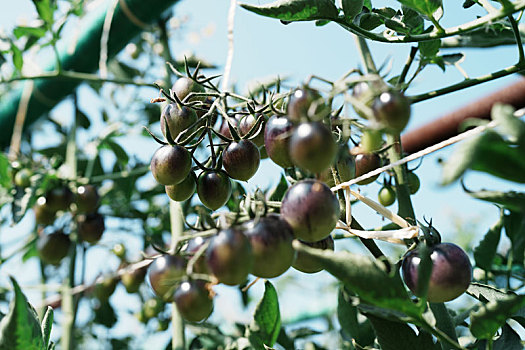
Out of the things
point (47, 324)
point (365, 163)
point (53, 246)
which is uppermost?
point (365, 163)

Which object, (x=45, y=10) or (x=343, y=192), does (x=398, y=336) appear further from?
(x=45, y=10)

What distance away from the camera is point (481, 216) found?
2998mm

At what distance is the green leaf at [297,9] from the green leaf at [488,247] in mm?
382

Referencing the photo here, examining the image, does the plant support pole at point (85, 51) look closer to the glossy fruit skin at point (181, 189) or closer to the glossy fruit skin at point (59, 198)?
the glossy fruit skin at point (59, 198)

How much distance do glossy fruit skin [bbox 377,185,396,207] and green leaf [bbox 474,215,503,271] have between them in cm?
13

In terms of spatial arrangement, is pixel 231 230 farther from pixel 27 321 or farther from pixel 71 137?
pixel 71 137

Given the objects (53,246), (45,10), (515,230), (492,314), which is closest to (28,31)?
(45,10)

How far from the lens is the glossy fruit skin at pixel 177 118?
1.63ft

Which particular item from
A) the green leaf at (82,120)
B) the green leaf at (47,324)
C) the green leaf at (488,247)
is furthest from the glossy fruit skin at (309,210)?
the green leaf at (82,120)

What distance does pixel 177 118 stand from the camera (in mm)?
498

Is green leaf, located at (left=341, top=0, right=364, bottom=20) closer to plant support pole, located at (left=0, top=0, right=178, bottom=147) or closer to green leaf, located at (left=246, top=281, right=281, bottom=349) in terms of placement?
green leaf, located at (left=246, top=281, right=281, bottom=349)

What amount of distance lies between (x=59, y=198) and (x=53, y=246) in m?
0.14

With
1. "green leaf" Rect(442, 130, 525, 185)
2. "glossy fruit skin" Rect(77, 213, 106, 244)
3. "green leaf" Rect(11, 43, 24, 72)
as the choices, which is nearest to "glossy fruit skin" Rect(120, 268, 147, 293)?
"glossy fruit skin" Rect(77, 213, 106, 244)

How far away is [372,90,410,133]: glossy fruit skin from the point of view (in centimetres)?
33
